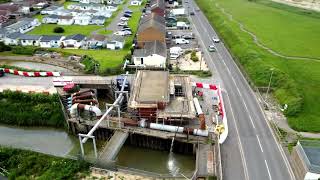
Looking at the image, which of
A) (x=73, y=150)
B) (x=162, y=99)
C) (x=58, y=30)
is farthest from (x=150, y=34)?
(x=73, y=150)

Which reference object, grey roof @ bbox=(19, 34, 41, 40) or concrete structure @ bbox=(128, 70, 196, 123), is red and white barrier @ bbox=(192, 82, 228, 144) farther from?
grey roof @ bbox=(19, 34, 41, 40)

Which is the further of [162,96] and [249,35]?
[249,35]

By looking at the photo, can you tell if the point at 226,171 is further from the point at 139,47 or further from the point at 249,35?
the point at 249,35

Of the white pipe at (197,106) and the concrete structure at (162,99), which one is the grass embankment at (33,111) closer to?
the concrete structure at (162,99)

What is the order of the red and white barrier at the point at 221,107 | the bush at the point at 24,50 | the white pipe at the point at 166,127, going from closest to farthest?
the red and white barrier at the point at 221,107 < the white pipe at the point at 166,127 < the bush at the point at 24,50

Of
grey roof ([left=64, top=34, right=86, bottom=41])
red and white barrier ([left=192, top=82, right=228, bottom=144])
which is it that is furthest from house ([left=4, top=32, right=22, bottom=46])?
red and white barrier ([left=192, top=82, right=228, bottom=144])

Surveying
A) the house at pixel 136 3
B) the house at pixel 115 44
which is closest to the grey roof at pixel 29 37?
the house at pixel 115 44

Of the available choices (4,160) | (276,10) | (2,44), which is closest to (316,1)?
(276,10)

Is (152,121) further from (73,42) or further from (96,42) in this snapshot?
(73,42)
